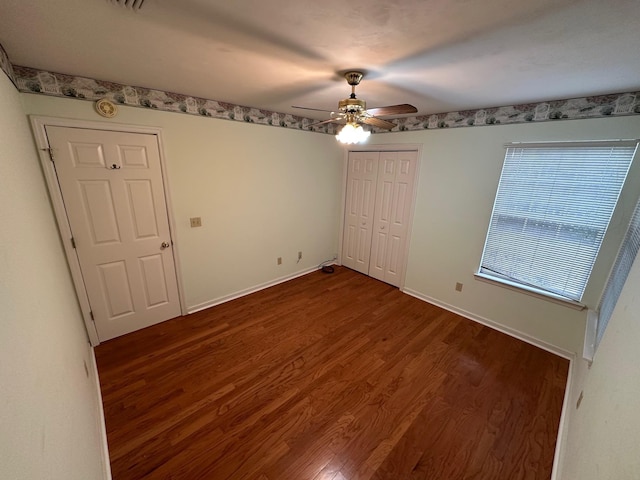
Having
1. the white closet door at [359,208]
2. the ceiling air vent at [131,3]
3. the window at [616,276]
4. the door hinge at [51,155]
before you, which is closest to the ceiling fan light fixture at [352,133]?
the ceiling air vent at [131,3]

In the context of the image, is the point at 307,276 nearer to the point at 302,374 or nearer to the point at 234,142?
the point at 302,374

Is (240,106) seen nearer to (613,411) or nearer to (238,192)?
(238,192)

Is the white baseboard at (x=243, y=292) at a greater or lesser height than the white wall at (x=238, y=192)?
lesser

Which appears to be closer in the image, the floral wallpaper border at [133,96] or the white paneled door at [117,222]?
the floral wallpaper border at [133,96]

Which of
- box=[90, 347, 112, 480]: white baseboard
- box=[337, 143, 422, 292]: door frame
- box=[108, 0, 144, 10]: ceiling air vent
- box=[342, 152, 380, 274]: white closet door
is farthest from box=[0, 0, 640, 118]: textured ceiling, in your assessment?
box=[90, 347, 112, 480]: white baseboard

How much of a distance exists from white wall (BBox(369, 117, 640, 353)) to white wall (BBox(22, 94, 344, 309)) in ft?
4.12

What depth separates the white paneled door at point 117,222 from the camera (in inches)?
81.7

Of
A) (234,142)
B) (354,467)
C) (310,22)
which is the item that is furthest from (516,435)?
(234,142)

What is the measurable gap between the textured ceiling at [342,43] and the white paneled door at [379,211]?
4.86 ft

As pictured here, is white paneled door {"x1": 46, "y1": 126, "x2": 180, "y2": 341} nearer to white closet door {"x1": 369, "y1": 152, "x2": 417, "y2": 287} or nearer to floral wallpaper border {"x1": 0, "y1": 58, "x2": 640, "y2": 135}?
floral wallpaper border {"x1": 0, "y1": 58, "x2": 640, "y2": 135}

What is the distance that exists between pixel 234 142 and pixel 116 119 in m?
A: 1.06

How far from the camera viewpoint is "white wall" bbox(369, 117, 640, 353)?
7.14ft

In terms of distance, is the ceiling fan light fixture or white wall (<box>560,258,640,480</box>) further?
the ceiling fan light fixture

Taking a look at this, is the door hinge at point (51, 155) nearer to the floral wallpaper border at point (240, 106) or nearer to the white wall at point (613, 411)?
the floral wallpaper border at point (240, 106)
